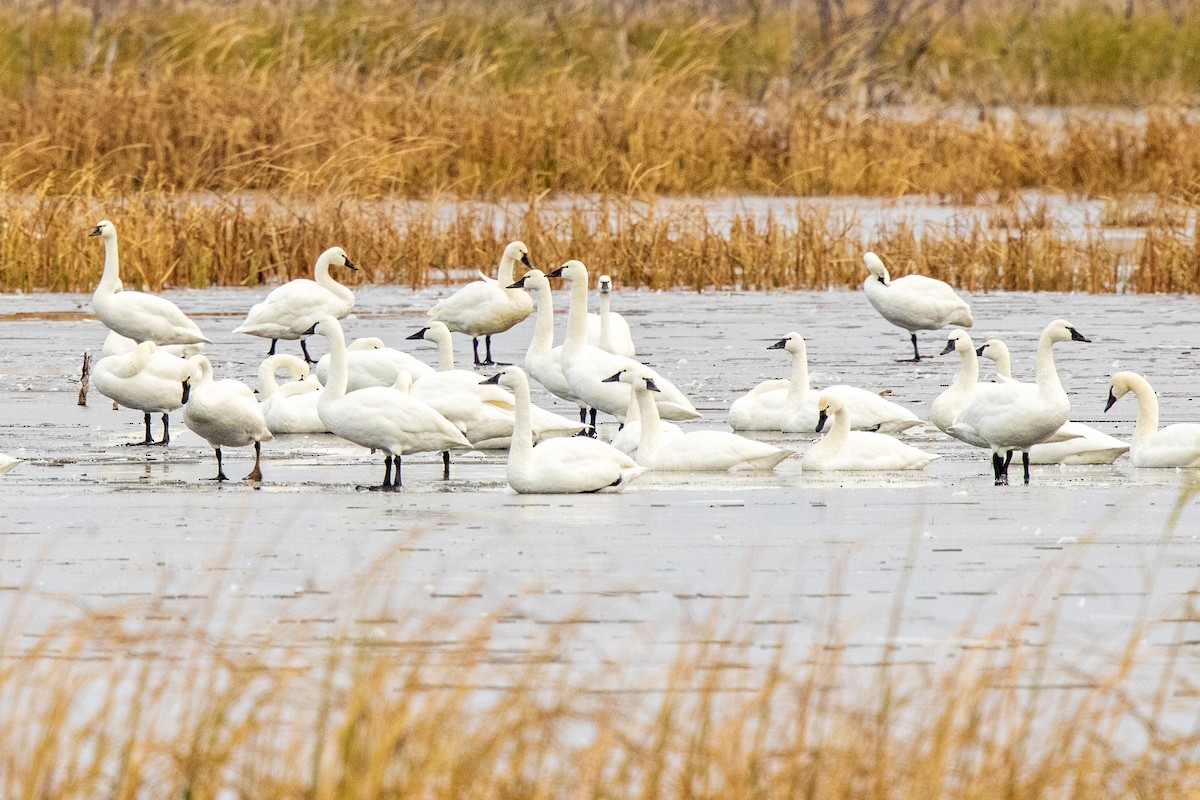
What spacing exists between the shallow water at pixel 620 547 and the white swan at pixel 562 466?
106mm

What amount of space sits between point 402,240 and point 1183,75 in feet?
58.7

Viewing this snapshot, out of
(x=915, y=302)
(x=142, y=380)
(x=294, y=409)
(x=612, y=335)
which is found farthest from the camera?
(x=915, y=302)

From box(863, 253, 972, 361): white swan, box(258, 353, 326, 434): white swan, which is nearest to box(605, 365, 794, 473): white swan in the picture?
box(258, 353, 326, 434): white swan

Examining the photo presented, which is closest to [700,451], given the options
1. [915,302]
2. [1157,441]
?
[1157,441]

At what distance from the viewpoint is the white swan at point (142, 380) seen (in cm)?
1051

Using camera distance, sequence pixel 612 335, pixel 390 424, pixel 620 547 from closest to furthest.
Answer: pixel 620 547 < pixel 390 424 < pixel 612 335

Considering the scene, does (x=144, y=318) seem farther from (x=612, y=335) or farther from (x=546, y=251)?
(x=546, y=251)

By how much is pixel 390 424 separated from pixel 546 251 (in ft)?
31.6

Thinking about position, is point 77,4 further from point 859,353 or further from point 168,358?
point 168,358

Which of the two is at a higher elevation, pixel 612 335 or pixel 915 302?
pixel 915 302

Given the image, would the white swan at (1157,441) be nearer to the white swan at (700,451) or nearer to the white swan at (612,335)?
the white swan at (700,451)

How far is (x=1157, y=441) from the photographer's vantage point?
962 cm

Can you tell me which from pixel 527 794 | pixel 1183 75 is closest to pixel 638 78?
pixel 1183 75

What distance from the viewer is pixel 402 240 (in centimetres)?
2016
